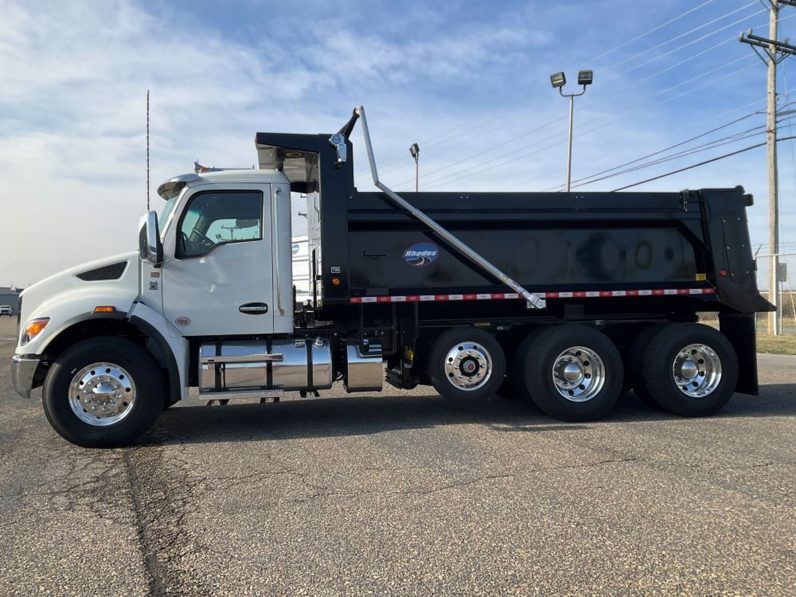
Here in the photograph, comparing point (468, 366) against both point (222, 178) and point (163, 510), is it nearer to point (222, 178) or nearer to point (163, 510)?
point (222, 178)

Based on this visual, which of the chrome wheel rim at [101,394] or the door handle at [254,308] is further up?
the door handle at [254,308]

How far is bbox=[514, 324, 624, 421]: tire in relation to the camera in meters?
7.43

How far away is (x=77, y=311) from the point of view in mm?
6457

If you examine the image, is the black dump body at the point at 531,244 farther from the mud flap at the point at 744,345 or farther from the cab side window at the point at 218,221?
the cab side window at the point at 218,221

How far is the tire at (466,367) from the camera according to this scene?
7.37 meters

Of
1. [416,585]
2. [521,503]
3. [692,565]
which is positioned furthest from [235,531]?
[692,565]

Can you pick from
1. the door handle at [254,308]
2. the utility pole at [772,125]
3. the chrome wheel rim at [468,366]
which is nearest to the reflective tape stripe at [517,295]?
the chrome wheel rim at [468,366]

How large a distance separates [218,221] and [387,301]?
2106 millimetres

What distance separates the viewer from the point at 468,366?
7.40 m

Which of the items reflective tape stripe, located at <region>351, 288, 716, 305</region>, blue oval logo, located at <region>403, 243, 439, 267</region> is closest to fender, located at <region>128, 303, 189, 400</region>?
reflective tape stripe, located at <region>351, 288, 716, 305</region>

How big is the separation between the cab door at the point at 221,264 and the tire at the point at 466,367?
1.99 m

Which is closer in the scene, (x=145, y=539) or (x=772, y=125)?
(x=145, y=539)

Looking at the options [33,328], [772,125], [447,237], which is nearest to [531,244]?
[447,237]

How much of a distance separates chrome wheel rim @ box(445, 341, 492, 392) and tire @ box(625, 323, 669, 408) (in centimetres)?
199
